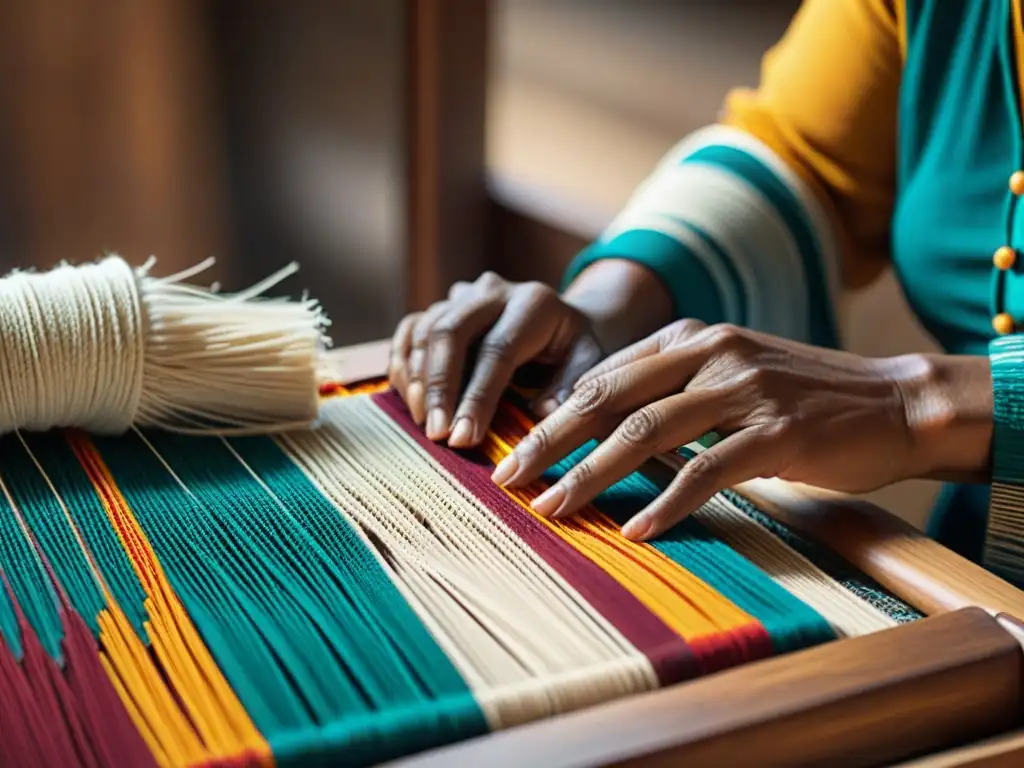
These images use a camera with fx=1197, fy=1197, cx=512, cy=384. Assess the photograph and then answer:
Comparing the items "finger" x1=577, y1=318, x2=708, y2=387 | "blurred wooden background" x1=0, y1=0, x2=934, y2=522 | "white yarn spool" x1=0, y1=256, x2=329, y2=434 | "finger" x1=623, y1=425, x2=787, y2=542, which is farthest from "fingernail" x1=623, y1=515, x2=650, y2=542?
"blurred wooden background" x1=0, y1=0, x2=934, y2=522

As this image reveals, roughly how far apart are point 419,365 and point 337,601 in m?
0.25

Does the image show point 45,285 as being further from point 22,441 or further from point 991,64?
point 991,64

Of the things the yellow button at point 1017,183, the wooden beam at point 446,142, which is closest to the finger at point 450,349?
the yellow button at point 1017,183

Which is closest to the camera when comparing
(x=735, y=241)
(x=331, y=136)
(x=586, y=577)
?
(x=586, y=577)

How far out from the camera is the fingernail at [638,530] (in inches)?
22.7

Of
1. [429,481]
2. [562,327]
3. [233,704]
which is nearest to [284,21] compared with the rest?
[562,327]

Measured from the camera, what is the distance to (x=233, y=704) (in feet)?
1.45

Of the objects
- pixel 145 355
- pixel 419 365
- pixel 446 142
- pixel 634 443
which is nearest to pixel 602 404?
pixel 634 443

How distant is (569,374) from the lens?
0.74m

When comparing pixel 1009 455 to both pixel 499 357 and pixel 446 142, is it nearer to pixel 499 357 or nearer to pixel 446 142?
pixel 499 357

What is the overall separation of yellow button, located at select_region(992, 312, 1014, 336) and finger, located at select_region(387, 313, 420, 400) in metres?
0.39

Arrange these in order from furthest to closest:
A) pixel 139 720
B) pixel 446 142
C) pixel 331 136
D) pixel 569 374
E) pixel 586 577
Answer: pixel 331 136 → pixel 446 142 → pixel 569 374 → pixel 586 577 → pixel 139 720

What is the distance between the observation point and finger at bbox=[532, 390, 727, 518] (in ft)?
1.97

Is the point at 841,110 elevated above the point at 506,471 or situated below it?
above
